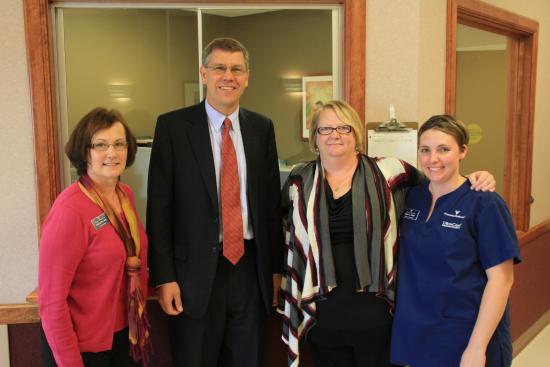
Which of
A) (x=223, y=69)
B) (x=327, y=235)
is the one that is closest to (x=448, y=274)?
(x=327, y=235)

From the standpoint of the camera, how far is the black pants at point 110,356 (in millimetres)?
1499

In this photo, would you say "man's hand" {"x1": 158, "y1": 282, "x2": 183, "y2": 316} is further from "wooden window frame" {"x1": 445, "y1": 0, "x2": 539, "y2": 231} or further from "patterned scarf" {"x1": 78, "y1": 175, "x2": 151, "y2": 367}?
"wooden window frame" {"x1": 445, "y1": 0, "x2": 539, "y2": 231}

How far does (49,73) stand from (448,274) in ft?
6.14

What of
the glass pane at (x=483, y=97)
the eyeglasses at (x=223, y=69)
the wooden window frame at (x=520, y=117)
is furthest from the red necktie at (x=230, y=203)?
the wooden window frame at (x=520, y=117)

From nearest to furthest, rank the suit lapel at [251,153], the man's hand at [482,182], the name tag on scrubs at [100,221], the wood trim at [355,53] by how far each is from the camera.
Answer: the name tag on scrubs at [100,221], the man's hand at [482,182], the suit lapel at [251,153], the wood trim at [355,53]

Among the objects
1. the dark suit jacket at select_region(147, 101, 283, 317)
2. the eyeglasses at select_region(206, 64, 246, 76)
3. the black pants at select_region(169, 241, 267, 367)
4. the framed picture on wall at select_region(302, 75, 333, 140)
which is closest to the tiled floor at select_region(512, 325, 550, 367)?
the framed picture on wall at select_region(302, 75, 333, 140)

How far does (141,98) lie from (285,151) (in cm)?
112

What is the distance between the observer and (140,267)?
5.22 ft

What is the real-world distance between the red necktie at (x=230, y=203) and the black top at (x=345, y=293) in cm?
34

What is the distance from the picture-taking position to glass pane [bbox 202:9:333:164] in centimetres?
286

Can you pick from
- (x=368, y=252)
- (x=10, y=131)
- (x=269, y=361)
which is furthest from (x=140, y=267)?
(x=10, y=131)

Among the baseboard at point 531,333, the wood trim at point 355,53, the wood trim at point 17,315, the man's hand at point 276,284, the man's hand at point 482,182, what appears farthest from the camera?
the baseboard at point 531,333

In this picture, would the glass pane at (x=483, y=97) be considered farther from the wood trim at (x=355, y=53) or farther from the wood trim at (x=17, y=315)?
the wood trim at (x=17, y=315)

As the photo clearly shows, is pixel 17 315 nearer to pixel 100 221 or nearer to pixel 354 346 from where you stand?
pixel 100 221
